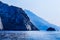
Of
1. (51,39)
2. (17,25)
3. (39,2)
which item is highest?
(39,2)

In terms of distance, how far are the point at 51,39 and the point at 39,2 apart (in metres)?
1.22

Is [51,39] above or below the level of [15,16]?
below

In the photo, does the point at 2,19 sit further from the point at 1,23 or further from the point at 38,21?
the point at 38,21

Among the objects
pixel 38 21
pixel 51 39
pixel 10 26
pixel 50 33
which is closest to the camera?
pixel 51 39

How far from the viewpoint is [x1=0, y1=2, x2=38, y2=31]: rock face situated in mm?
6122

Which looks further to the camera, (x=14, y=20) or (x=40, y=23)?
(x=14, y=20)

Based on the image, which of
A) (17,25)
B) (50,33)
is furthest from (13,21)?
(50,33)

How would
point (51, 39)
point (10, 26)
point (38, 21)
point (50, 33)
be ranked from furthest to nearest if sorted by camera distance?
point (50, 33), point (38, 21), point (10, 26), point (51, 39)

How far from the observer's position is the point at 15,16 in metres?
6.92

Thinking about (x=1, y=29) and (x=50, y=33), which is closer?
(x=1, y=29)

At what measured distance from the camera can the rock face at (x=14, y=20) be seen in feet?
20.1

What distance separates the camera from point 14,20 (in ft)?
21.2

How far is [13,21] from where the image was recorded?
6.48 metres

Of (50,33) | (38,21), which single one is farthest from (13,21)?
(50,33)
